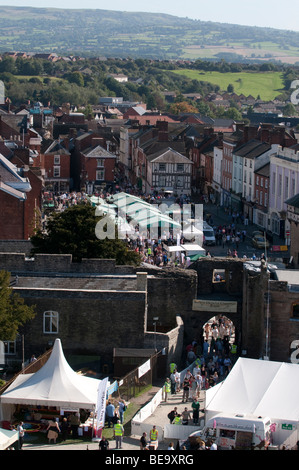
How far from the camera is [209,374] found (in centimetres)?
3559

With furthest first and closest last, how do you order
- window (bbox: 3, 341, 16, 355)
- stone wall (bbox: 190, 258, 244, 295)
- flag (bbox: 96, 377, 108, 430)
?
1. stone wall (bbox: 190, 258, 244, 295)
2. window (bbox: 3, 341, 16, 355)
3. flag (bbox: 96, 377, 108, 430)

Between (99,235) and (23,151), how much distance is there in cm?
2362

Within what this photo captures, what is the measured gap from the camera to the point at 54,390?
2850cm

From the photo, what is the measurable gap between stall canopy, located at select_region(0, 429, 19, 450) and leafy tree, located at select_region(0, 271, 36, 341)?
6096mm

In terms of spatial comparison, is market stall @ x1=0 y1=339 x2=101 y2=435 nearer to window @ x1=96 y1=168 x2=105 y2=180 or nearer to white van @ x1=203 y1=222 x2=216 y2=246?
white van @ x1=203 y1=222 x2=216 y2=246

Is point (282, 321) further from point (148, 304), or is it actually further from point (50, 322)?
point (50, 322)

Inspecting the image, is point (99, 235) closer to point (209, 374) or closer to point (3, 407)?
point (209, 374)

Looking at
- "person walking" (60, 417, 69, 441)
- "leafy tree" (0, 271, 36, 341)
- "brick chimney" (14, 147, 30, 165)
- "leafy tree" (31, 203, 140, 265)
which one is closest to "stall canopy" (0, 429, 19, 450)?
"person walking" (60, 417, 69, 441)

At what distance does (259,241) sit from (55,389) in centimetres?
3457

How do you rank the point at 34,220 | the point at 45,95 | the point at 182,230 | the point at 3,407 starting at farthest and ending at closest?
the point at 45,95 → the point at 182,230 → the point at 34,220 → the point at 3,407

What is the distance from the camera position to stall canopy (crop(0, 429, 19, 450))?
25062 mm

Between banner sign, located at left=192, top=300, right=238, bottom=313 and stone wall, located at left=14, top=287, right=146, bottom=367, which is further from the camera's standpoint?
banner sign, located at left=192, top=300, right=238, bottom=313

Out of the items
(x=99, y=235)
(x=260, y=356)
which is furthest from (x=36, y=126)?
(x=260, y=356)

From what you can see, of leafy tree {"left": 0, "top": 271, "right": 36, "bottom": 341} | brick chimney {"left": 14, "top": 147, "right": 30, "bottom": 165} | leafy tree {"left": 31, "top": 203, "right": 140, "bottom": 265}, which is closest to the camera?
leafy tree {"left": 0, "top": 271, "right": 36, "bottom": 341}
